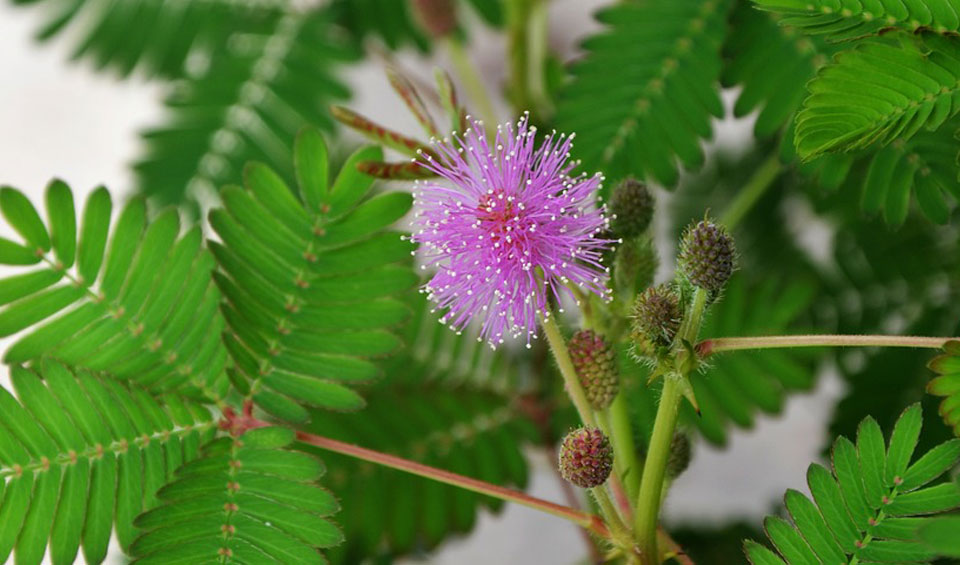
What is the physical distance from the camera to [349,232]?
0.83 m

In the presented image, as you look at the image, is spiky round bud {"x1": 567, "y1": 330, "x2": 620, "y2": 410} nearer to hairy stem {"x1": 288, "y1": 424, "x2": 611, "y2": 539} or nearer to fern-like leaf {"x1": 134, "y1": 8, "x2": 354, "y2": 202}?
hairy stem {"x1": 288, "y1": 424, "x2": 611, "y2": 539}

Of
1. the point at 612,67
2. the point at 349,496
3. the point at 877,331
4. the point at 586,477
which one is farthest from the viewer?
the point at 877,331

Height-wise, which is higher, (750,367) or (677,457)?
(750,367)

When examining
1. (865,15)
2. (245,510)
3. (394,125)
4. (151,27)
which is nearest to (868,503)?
(865,15)

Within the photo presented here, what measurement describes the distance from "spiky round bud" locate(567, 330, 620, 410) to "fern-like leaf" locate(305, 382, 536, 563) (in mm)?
439

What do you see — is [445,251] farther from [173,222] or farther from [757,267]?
[757,267]

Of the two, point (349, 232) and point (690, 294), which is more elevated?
point (349, 232)

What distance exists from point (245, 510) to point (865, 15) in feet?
1.83

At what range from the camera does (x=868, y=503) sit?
0.64 m

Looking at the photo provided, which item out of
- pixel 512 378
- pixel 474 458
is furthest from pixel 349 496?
pixel 512 378

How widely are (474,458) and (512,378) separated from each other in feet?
0.59

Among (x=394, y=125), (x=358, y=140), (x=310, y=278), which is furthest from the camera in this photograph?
(x=394, y=125)

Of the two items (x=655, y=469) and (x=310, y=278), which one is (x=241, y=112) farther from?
(x=655, y=469)

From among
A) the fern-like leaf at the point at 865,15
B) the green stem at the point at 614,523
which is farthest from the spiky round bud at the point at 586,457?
the fern-like leaf at the point at 865,15
